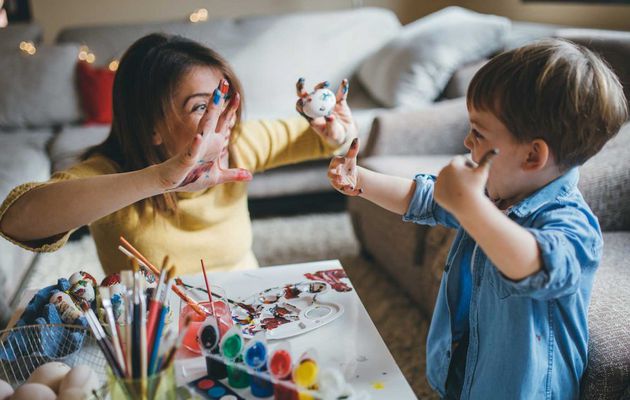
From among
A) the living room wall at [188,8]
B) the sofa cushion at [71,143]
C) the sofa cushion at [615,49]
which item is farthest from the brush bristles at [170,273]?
the living room wall at [188,8]

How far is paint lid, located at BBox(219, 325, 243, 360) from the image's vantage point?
790 millimetres

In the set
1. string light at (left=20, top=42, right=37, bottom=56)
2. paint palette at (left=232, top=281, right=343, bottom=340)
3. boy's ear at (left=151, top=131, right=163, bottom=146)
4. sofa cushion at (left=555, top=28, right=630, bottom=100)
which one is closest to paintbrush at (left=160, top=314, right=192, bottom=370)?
paint palette at (left=232, top=281, right=343, bottom=340)

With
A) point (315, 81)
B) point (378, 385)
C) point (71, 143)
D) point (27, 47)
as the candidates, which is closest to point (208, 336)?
point (378, 385)

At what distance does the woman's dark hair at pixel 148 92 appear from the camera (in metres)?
1.14

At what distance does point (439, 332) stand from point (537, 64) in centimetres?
47

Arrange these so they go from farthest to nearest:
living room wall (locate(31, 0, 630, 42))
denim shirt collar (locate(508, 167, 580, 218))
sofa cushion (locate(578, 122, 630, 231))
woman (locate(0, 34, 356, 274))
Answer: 1. living room wall (locate(31, 0, 630, 42))
2. sofa cushion (locate(578, 122, 630, 231))
3. woman (locate(0, 34, 356, 274))
4. denim shirt collar (locate(508, 167, 580, 218))

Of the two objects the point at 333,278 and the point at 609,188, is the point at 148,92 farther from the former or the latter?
the point at 609,188

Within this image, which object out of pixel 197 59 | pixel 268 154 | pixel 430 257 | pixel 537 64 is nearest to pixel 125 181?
pixel 197 59

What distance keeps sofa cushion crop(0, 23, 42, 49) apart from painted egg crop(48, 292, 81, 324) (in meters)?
2.50

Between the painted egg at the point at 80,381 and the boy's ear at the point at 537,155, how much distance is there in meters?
0.65

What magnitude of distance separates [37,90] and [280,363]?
8.37ft

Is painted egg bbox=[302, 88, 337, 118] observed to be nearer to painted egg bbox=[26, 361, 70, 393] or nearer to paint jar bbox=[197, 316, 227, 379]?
paint jar bbox=[197, 316, 227, 379]

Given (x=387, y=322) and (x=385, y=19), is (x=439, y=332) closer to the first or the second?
(x=387, y=322)

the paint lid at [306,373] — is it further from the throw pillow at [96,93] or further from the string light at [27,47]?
the string light at [27,47]
